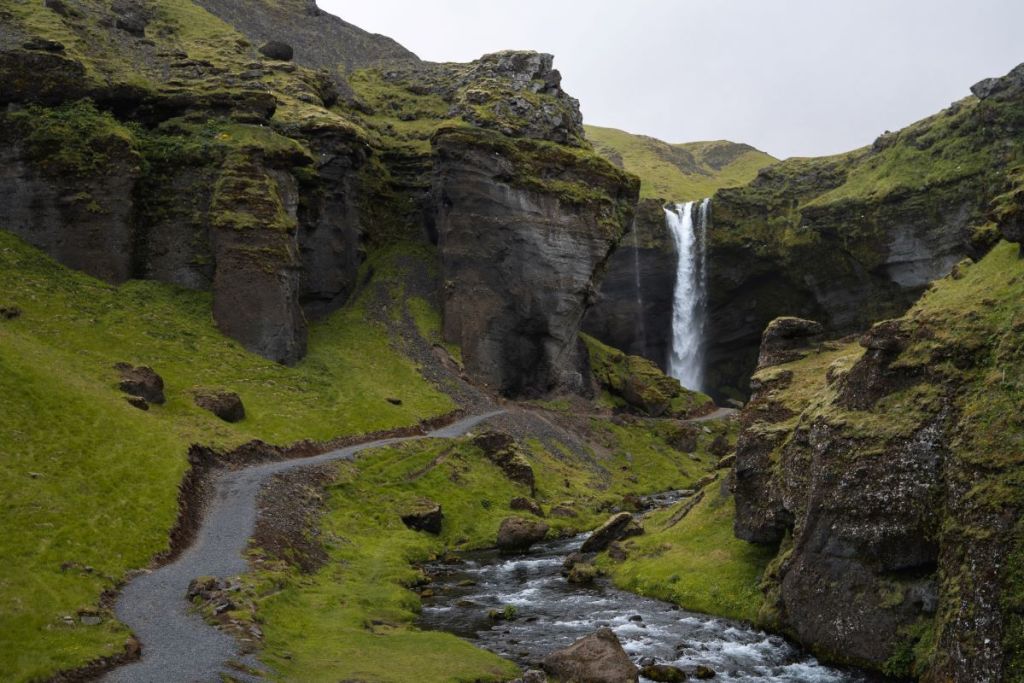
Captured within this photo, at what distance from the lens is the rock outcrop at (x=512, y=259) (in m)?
103

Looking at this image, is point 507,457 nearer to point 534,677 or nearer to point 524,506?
point 524,506

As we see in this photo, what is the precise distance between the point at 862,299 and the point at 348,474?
93.5m

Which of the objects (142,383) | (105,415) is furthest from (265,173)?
(105,415)

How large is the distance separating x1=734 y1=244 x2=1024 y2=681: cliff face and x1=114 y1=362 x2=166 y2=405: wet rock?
150ft

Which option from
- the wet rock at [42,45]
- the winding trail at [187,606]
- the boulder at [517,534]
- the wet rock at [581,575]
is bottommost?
the boulder at [517,534]

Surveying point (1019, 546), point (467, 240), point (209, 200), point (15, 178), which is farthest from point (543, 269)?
point (1019, 546)

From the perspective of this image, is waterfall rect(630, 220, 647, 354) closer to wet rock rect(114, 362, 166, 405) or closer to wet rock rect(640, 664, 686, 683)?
wet rock rect(114, 362, 166, 405)

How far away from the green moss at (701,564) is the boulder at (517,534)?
916 cm

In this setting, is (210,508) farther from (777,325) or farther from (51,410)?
(777,325)

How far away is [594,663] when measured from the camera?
26.7 meters

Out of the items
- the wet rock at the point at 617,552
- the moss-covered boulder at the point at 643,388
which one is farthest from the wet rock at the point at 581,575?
the moss-covered boulder at the point at 643,388

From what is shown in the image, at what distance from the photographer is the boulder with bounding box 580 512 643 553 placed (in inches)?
2029

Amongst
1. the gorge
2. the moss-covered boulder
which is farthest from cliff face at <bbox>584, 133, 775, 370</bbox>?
the moss-covered boulder

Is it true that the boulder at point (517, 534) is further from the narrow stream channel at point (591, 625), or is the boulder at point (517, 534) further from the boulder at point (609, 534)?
the narrow stream channel at point (591, 625)
